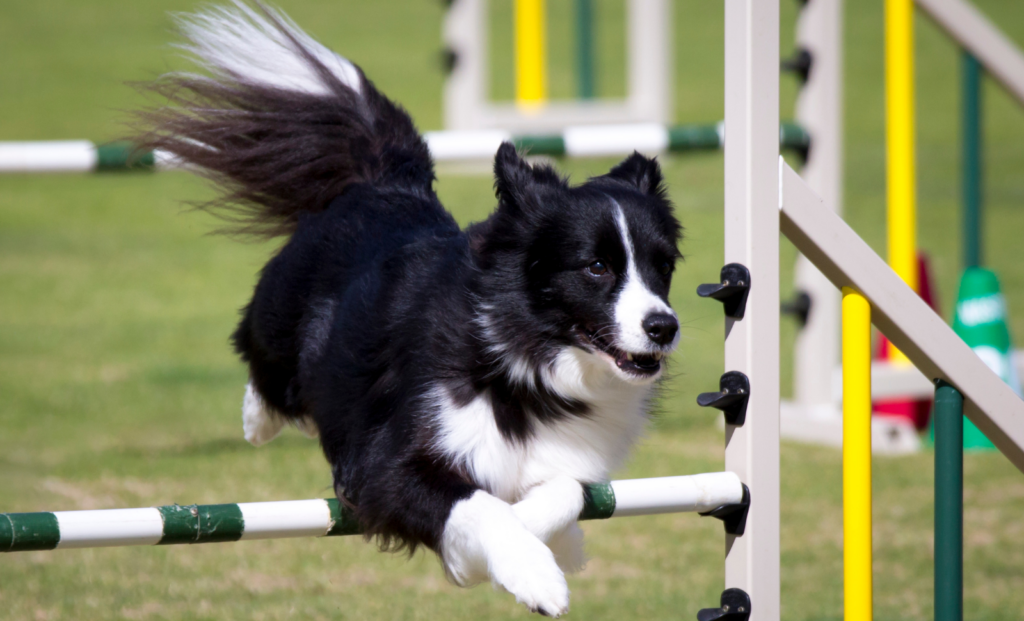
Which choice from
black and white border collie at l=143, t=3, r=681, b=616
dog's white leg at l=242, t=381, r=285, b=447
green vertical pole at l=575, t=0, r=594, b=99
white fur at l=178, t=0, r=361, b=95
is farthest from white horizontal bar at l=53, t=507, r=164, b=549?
green vertical pole at l=575, t=0, r=594, b=99

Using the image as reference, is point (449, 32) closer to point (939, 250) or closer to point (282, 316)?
point (939, 250)

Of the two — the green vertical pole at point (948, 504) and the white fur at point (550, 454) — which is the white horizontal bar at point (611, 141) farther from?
the green vertical pole at point (948, 504)

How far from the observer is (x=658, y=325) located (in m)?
2.28

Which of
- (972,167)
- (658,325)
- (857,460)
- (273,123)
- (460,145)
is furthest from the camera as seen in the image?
(972,167)

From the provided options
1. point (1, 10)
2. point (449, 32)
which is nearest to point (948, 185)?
point (449, 32)

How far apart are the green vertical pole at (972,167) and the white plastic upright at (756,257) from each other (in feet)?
12.0

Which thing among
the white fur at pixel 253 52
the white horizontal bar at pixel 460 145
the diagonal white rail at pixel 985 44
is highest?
the diagonal white rail at pixel 985 44

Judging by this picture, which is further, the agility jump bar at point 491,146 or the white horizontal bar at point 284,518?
the agility jump bar at point 491,146

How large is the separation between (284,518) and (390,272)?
75cm

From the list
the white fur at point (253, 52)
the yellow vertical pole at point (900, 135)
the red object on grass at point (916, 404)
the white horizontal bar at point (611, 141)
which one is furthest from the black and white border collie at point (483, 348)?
the red object on grass at point (916, 404)

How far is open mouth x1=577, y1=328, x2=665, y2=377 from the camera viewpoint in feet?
7.72

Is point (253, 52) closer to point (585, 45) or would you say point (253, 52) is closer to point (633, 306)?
point (633, 306)

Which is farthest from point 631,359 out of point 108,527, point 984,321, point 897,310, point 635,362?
point 984,321

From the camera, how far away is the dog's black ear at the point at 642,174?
2668 millimetres
